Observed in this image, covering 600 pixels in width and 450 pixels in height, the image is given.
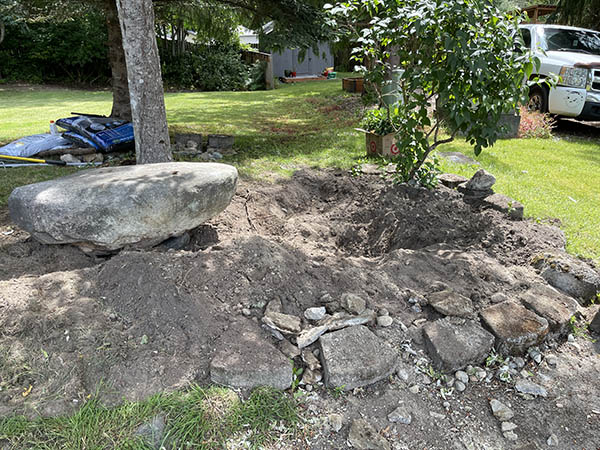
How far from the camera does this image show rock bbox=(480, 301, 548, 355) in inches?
110

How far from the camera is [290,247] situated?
373cm

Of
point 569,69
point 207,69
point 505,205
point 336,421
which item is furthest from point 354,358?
point 207,69

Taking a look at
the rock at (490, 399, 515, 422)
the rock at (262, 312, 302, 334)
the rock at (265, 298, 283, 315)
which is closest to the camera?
the rock at (490, 399, 515, 422)

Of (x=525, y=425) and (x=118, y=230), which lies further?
(x=118, y=230)

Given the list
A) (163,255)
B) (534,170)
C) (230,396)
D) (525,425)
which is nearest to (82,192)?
(163,255)

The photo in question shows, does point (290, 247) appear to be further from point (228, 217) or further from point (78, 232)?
point (78, 232)

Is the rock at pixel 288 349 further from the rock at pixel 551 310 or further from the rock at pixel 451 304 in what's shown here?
the rock at pixel 551 310

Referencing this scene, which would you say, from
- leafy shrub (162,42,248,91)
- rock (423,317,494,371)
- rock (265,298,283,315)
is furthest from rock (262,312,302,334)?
leafy shrub (162,42,248,91)

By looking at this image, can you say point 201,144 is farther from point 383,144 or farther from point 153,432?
point 153,432

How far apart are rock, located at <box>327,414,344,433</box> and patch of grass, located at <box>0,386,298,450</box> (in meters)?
0.19

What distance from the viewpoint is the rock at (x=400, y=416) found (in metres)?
2.32

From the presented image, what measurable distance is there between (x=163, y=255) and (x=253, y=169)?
10.4 ft

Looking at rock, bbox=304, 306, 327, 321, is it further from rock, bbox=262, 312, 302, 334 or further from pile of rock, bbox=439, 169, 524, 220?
pile of rock, bbox=439, 169, 524, 220

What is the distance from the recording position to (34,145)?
667 cm
